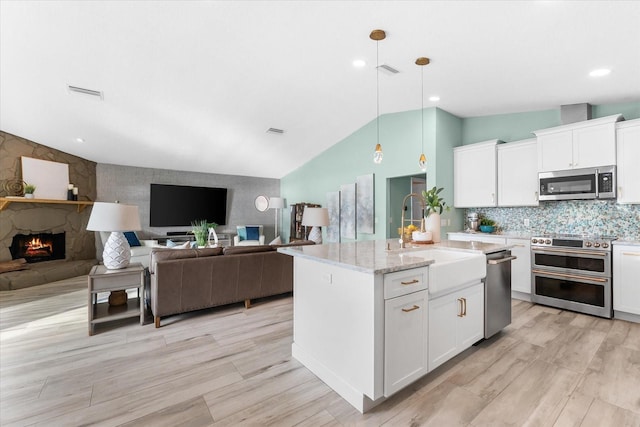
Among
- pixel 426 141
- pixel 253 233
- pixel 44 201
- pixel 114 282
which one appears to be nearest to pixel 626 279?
pixel 426 141

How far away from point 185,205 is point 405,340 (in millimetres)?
6775

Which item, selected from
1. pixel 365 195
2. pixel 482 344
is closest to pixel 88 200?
pixel 365 195

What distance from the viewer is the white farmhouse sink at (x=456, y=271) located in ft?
6.95

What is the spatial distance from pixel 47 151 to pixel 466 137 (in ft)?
25.6

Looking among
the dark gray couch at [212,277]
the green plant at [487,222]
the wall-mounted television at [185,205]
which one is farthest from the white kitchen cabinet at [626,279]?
the wall-mounted television at [185,205]

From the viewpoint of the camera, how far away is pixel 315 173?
7.42 m

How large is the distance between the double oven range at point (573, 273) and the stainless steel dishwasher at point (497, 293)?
1.29m

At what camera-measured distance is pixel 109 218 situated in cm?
306

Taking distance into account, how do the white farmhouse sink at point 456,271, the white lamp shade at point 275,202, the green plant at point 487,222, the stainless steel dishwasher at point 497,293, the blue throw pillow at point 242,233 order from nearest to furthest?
the white farmhouse sink at point 456,271 → the stainless steel dishwasher at point 497,293 → the green plant at point 487,222 → the blue throw pillow at point 242,233 → the white lamp shade at point 275,202

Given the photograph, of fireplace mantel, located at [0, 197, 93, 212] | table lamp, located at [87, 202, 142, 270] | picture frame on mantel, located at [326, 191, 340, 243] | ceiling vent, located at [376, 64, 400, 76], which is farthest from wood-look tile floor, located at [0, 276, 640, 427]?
picture frame on mantel, located at [326, 191, 340, 243]

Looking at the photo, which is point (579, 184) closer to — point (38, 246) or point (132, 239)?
point (132, 239)

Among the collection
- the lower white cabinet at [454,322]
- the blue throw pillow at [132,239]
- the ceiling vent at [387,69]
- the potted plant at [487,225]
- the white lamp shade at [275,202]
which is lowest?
the lower white cabinet at [454,322]

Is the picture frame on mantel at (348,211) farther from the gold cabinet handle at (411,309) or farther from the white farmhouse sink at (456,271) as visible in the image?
the gold cabinet handle at (411,309)

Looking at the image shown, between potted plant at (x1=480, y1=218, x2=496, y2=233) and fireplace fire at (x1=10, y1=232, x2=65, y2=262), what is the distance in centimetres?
783
